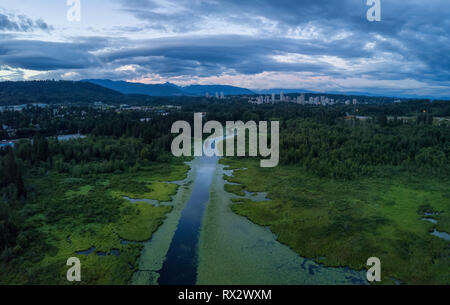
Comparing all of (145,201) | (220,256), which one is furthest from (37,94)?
(220,256)

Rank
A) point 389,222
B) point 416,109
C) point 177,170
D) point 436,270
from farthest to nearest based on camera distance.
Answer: point 416,109 < point 177,170 < point 389,222 < point 436,270

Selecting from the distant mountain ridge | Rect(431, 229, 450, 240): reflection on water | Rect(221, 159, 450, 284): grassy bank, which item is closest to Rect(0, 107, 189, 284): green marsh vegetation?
Rect(221, 159, 450, 284): grassy bank

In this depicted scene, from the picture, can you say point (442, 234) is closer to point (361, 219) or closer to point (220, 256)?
point (361, 219)

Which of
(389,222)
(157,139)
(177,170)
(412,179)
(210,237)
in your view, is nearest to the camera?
(210,237)

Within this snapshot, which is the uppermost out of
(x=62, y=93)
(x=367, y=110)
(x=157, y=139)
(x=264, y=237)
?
(x=62, y=93)

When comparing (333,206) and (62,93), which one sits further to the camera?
(62,93)

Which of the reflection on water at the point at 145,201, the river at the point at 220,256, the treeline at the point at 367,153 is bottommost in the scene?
the river at the point at 220,256

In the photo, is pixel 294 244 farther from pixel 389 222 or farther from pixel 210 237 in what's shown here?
pixel 389 222

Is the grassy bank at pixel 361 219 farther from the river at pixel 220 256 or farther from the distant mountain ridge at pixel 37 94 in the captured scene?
the distant mountain ridge at pixel 37 94

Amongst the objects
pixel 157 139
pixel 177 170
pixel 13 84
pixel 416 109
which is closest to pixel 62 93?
pixel 13 84

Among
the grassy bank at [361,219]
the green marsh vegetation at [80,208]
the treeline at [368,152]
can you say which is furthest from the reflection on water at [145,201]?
the treeline at [368,152]
